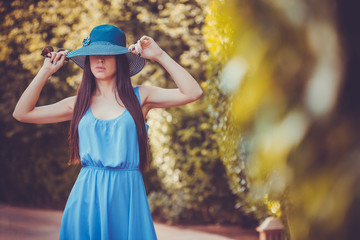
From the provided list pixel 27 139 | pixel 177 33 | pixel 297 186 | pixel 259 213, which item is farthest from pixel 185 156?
pixel 297 186

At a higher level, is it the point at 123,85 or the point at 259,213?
the point at 123,85

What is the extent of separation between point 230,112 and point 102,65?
5.28ft

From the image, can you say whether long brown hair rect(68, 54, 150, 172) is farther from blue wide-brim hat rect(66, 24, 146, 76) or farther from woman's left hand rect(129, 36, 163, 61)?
woman's left hand rect(129, 36, 163, 61)

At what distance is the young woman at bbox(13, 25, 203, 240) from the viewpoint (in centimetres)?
236

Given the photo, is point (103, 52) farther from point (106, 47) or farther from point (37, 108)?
point (37, 108)

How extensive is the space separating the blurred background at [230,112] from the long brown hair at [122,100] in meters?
0.56

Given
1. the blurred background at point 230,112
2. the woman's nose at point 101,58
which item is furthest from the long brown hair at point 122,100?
the blurred background at point 230,112

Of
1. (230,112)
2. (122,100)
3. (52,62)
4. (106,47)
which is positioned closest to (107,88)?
(122,100)

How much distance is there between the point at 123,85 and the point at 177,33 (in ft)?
13.3

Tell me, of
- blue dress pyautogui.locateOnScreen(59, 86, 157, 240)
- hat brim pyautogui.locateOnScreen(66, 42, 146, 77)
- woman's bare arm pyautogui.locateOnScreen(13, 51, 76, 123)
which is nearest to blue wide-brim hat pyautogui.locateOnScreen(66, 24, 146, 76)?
hat brim pyautogui.locateOnScreen(66, 42, 146, 77)

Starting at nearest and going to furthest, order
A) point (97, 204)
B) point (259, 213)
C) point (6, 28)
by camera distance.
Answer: point (97, 204) → point (259, 213) → point (6, 28)

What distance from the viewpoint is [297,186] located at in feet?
2.87

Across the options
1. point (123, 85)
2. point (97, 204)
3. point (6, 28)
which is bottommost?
point (97, 204)

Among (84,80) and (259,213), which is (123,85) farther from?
(259,213)
